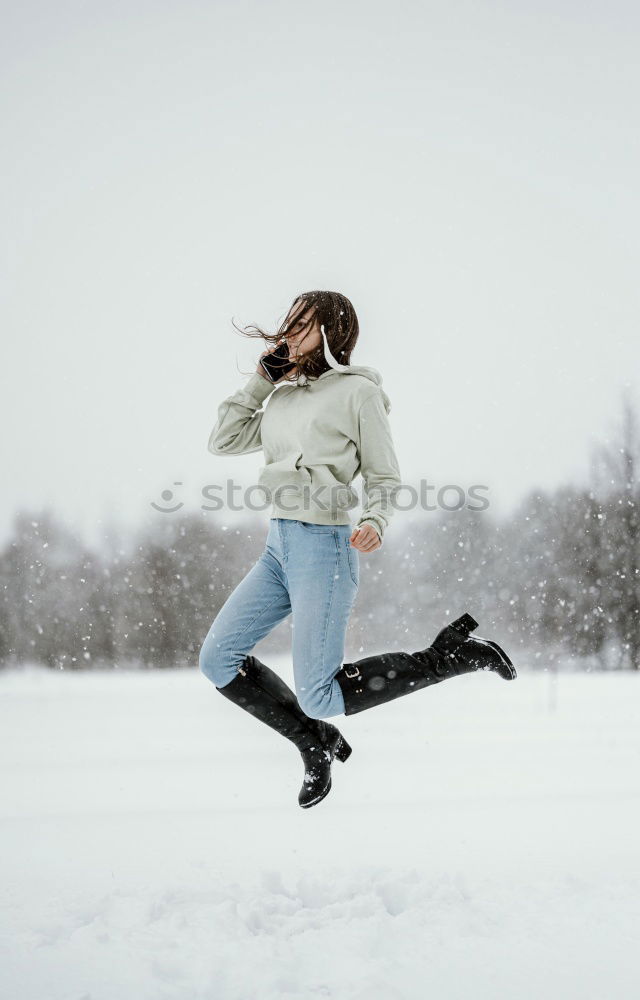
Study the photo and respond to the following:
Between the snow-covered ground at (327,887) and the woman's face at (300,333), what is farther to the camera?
the woman's face at (300,333)

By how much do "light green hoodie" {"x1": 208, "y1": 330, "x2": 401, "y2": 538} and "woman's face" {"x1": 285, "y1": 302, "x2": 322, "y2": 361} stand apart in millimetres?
35

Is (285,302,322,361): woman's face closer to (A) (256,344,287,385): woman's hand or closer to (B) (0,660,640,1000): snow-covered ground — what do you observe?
(A) (256,344,287,385): woman's hand

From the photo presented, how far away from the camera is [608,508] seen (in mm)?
15633

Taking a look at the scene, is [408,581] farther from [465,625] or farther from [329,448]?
[329,448]

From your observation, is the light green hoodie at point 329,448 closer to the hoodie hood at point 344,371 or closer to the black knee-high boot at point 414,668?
the hoodie hood at point 344,371

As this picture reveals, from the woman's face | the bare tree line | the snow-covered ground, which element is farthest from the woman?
the bare tree line

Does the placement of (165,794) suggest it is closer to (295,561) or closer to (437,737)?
(295,561)

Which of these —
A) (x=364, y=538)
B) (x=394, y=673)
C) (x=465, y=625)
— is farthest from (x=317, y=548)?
(x=465, y=625)

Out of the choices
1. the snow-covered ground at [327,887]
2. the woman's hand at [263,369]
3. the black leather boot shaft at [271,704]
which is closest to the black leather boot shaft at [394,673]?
the black leather boot shaft at [271,704]

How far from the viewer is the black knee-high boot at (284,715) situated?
2203 millimetres

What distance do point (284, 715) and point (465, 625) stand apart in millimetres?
609

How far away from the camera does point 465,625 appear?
2.27 m

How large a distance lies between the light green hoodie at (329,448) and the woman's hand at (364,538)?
0.03 metres

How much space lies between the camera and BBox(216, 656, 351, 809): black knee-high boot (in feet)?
7.23
